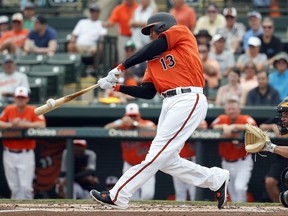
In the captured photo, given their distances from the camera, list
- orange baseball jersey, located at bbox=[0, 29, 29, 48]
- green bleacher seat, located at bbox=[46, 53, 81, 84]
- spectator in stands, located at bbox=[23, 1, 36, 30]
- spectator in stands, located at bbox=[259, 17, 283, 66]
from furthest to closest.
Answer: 1. spectator in stands, located at bbox=[23, 1, 36, 30]
2. orange baseball jersey, located at bbox=[0, 29, 29, 48]
3. green bleacher seat, located at bbox=[46, 53, 81, 84]
4. spectator in stands, located at bbox=[259, 17, 283, 66]

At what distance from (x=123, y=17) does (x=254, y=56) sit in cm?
253

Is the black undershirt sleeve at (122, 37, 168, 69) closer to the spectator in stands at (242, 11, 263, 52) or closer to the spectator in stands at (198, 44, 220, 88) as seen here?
the spectator in stands at (198, 44, 220, 88)

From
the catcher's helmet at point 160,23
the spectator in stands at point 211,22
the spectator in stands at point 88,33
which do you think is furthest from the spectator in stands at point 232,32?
the catcher's helmet at point 160,23

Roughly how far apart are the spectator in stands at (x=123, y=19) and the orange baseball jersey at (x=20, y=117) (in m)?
2.64

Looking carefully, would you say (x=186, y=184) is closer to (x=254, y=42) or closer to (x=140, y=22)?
(x=254, y=42)

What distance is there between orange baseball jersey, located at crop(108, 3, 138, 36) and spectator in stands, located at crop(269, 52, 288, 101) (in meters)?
2.85

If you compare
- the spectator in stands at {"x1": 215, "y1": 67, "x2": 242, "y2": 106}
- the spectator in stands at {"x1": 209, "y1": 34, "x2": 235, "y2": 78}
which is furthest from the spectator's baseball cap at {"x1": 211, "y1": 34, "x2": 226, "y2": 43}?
the spectator in stands at {"x1": 215, "y1": 67, "x2": 242, "y2": 106}

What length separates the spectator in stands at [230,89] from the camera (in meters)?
12.1

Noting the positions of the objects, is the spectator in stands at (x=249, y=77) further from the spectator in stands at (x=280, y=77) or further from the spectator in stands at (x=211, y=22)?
the spectator in stands at (x=211, y=22)

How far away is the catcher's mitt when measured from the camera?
307 inches

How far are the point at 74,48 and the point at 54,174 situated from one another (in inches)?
116

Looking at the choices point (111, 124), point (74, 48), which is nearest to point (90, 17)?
point (74, 48)

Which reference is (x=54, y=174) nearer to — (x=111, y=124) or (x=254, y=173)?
(x=111, y=124)

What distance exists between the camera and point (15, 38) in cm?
1483
